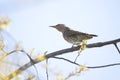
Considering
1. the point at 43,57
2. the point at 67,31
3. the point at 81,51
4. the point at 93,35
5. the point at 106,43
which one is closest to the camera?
the point at 106,43

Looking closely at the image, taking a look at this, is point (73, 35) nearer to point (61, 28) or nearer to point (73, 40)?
point (73, 40)

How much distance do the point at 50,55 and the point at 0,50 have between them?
0.33 metres

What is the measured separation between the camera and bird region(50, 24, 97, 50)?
1.80m

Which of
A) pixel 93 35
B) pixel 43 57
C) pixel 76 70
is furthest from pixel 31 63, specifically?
pixel 93 35

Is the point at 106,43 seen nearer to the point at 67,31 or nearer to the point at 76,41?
the point at 76,41

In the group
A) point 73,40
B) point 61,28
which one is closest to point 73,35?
point 73,40

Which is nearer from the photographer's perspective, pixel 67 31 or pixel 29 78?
pixel 29 78

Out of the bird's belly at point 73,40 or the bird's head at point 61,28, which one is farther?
the bird's head at point 61,28

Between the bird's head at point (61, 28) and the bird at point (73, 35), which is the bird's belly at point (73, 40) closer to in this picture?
the bird at point (73, 35)

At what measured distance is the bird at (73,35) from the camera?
5.92 ft

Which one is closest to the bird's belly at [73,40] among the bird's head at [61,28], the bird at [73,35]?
the bird at [73,35]

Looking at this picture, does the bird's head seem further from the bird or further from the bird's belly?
the bird's belly

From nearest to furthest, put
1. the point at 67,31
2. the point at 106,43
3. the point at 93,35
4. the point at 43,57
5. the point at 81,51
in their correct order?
the point at 106,43, the point at 43,57, the point at 81,51, the point at 93,35, the point at 67,31

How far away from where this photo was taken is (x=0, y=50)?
1495 mm
